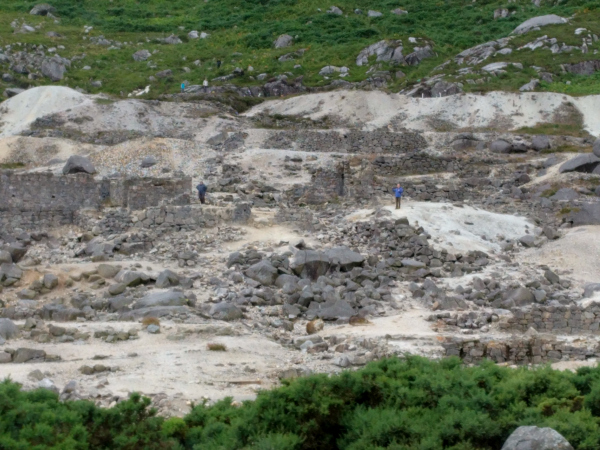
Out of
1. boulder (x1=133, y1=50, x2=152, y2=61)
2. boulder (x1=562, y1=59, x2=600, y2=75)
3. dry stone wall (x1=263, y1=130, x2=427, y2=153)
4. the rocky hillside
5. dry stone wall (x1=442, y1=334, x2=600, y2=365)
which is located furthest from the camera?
boulder (x1=133, y1=50, x2=152, y2=61)

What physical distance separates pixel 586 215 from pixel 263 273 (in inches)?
411

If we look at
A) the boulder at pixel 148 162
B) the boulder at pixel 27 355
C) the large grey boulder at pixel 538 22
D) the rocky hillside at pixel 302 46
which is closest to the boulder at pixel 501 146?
the rocky hillside at pixel 302 46

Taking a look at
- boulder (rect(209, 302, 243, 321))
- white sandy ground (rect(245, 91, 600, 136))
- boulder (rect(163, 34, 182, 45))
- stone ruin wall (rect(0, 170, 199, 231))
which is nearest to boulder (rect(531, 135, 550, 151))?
white sandy ground (rect(245, 91, 600, 136))

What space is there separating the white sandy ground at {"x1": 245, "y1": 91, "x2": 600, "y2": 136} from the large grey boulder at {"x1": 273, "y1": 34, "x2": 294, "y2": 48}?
14.6 metres

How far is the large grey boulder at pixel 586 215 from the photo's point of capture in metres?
23.0

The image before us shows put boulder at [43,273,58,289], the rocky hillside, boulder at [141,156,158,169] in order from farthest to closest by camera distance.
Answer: the rocky hillside < boulder at [141,156,158,169] < boulder at [43,273,58,289]

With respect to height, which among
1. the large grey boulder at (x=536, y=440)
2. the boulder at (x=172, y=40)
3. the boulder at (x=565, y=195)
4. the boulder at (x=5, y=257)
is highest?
the large grey boulder at (x=536, y=440)

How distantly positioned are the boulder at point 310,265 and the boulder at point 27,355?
7.07 m

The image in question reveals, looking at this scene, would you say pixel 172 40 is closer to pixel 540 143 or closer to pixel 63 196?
pixel 540 143

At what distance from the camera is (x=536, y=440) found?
7.40 metres

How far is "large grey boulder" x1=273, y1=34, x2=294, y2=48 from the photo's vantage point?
185 feet

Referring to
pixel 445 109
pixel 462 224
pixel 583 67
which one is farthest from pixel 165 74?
pixel 462 224

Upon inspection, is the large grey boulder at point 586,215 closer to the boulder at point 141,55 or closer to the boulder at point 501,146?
the boulder at point 501,146

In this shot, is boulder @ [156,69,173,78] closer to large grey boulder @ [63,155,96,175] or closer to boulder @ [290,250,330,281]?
large grey boulder @ [63,155,96,175]
